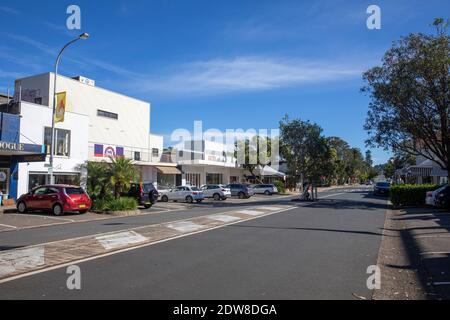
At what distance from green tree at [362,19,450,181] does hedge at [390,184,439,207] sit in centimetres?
224

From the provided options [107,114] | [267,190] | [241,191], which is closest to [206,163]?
[241,191]

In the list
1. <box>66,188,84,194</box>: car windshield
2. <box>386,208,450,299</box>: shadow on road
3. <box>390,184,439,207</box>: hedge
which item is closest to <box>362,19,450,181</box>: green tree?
<box>390,184,439,207</box>: hedge

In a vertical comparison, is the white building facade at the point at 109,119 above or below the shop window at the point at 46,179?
above

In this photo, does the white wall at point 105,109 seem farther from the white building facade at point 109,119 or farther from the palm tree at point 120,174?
the palm tree at point 120,174

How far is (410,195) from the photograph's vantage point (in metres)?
28.1

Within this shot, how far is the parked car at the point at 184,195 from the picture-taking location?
32.8 metres

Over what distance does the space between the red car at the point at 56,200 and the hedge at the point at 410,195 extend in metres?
20.7

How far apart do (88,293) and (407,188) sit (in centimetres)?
2657

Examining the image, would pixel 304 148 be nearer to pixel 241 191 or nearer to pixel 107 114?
pixel 241 191

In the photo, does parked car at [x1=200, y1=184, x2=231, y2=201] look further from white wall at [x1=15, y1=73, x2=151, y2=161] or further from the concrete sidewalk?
the concrete sidewalk

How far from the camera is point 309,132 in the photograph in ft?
164

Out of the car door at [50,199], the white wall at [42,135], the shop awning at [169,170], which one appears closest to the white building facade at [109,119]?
the shop awning at [169,170]

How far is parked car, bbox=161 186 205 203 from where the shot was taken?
3281 cm
